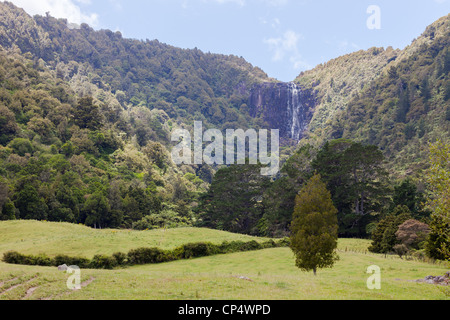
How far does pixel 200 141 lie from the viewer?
7776 inches

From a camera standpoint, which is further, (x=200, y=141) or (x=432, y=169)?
(x=200, y=141)

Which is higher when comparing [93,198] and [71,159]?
[71,159]

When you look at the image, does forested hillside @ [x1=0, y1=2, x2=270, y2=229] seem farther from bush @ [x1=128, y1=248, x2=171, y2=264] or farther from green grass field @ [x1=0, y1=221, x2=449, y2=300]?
bush @ [x1=128, y1=248, x2=171, y2=264]

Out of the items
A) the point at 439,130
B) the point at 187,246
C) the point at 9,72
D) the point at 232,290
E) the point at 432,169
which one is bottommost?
the point at 187,246

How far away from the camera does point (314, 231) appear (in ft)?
85.1

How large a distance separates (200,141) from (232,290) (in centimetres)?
18261

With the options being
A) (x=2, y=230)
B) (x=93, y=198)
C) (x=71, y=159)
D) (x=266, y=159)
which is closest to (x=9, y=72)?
(x=71, y=159)

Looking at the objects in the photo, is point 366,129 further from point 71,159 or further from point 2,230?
point 2,230

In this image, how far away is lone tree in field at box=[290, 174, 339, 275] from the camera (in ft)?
83.6

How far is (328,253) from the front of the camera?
25766mm

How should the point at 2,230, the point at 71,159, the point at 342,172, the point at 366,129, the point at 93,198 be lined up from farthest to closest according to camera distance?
the point at 366,129 → the point at 71,159 → the point at 93,198 → the point at 342,172 → the point at 2,230

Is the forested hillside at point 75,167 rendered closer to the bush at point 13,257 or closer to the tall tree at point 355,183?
the bush at point 13,257

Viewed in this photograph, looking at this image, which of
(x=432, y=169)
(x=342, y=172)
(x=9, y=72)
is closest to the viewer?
(x=432, y=169)

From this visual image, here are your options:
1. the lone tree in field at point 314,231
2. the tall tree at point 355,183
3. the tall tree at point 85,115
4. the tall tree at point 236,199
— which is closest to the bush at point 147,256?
the lone tree in field at point 314,231
